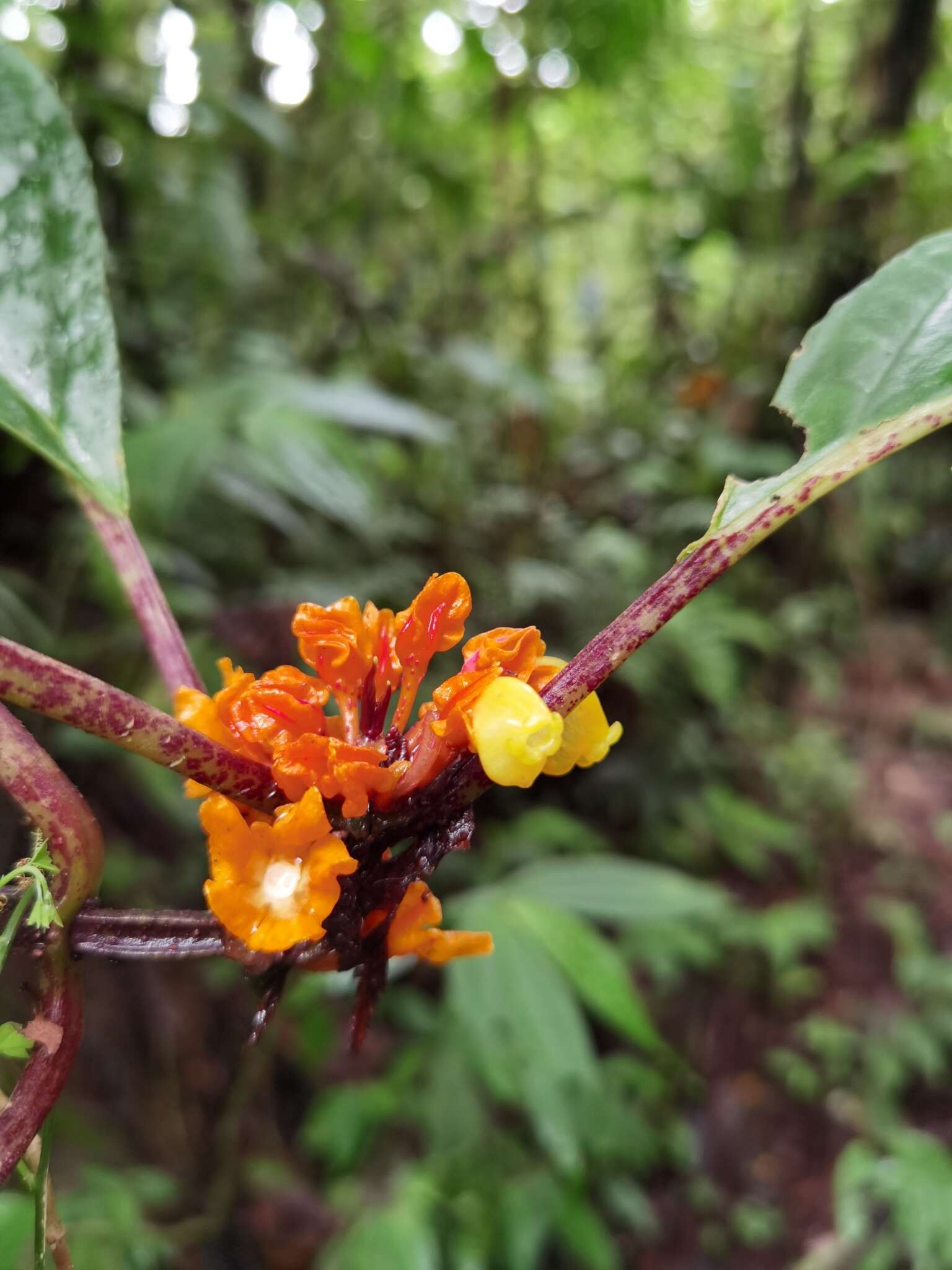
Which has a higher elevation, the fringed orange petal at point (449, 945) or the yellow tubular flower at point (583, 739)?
the yellow tubular flower at point (583, 739)

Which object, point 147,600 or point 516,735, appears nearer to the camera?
point 516,735

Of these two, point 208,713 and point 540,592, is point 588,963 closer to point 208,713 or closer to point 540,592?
point 208,713

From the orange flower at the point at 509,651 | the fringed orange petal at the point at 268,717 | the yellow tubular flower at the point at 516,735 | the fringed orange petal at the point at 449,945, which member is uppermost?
the fringed orange petal at the point at 268,717

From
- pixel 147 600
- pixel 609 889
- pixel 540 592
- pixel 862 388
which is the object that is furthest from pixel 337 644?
pixel 540 592

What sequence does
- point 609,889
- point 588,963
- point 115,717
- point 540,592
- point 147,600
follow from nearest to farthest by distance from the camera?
point 115,717
point 147,600
point 588,963
point 609,889
point 540,592

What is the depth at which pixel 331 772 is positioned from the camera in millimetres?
329

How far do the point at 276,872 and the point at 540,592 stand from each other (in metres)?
1.72

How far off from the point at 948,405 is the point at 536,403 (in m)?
1.83

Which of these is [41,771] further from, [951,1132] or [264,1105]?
[951,1132]

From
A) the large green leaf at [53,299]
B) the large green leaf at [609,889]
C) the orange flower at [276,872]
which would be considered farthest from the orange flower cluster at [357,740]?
the large green leaf at [609,889]

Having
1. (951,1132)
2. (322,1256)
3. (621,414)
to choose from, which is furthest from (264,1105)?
(621,414)

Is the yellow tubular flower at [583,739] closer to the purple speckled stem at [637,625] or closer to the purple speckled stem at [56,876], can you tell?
the purple speckled stem at [637,625]

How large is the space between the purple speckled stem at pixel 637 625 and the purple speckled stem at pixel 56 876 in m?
0.17

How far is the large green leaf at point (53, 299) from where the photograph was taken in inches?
18.1
